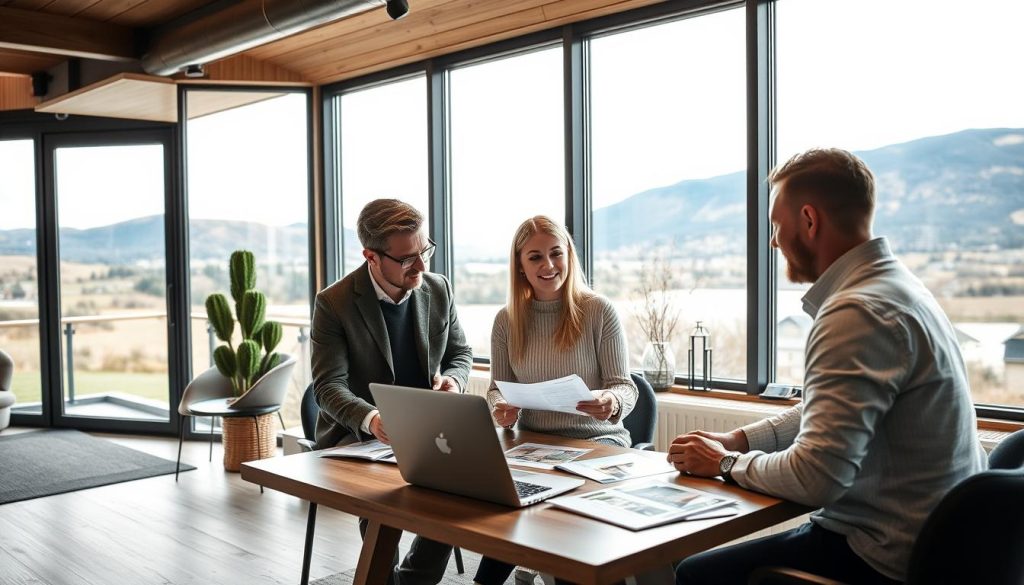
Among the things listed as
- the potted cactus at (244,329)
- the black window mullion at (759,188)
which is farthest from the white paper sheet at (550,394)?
the potted cactus at (244,329)

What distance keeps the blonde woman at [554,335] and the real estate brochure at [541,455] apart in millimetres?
400

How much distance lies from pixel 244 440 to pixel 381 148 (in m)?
2.06

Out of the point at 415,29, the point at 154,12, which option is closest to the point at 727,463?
the point at 415,29

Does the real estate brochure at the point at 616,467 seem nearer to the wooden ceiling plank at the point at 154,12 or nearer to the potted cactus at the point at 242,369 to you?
the potted cactus at the point at 242,369

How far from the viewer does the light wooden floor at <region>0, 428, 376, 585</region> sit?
3.76 m

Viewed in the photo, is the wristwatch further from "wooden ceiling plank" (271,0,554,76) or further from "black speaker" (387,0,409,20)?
"wooden ceiling plank" (271,0,554,76)

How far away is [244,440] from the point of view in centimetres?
556

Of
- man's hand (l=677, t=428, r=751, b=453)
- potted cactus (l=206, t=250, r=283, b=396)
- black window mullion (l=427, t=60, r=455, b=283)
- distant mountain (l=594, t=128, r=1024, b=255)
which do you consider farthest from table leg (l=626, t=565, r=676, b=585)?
potted cactus (l=206, t=250, r=283, b=396)

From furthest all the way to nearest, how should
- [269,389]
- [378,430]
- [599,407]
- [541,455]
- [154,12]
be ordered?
[154,12]
[269,389]
[599,407]
[378,430]
[541,455]

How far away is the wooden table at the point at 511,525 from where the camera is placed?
1.53m

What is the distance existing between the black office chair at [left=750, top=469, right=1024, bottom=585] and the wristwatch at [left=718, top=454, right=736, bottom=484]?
1.34 feet

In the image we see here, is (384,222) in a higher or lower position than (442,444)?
higher

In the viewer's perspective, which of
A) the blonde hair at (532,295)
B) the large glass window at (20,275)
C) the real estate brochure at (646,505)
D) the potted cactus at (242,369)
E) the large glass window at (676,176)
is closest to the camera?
the real estate brochure at (646,505)

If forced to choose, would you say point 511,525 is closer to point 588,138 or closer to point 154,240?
point 588,138
